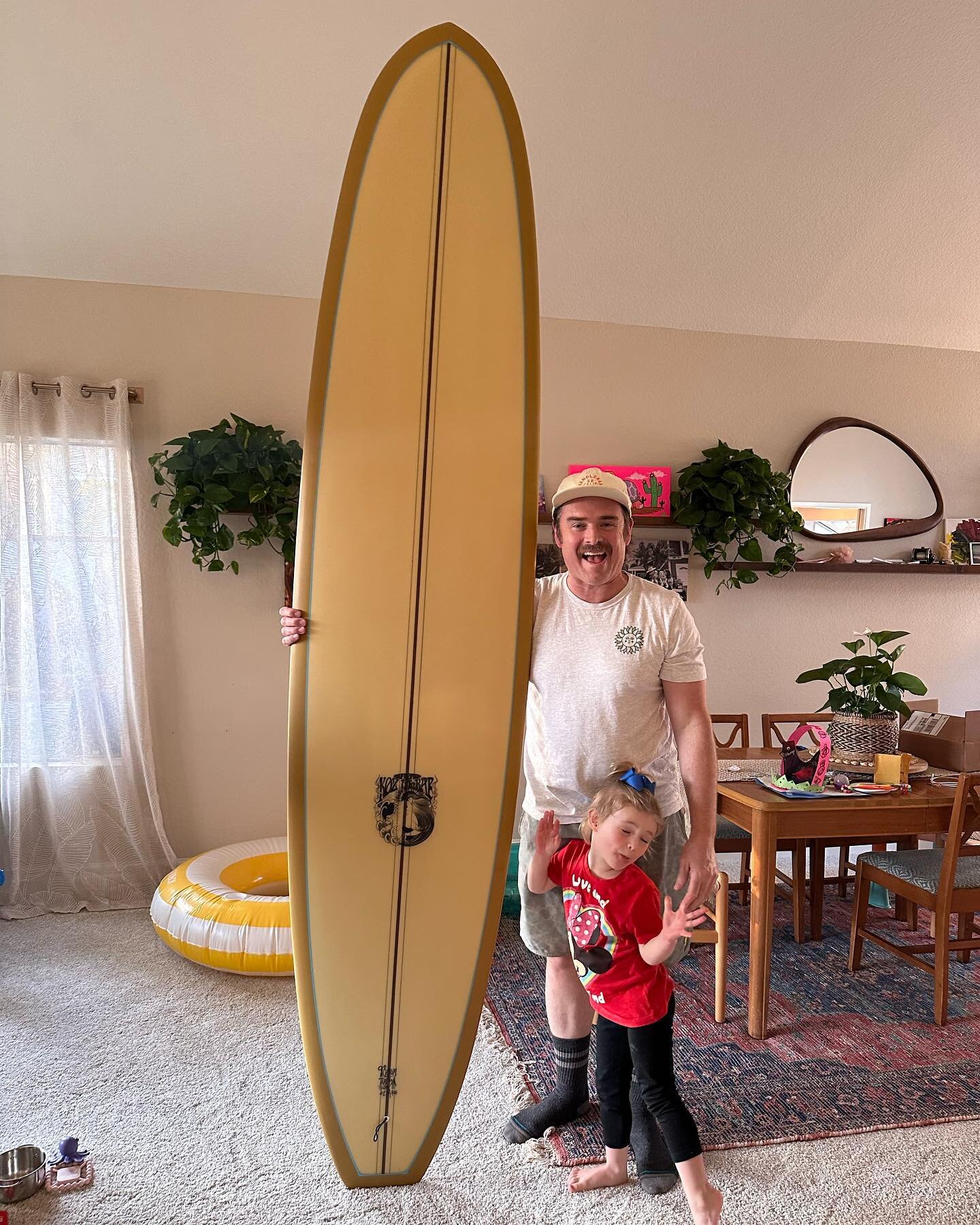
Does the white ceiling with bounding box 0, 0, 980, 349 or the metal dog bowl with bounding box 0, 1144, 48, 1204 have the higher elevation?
the white ceiling with bounding box 0, 0, 980, 349

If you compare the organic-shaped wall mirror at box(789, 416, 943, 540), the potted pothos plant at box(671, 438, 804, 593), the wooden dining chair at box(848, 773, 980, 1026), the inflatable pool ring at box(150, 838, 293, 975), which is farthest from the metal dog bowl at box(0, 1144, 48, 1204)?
the organic-shaped wall mirror at box(789, 416, 943, 540)

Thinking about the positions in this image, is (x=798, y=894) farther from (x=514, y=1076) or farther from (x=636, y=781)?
(x=636, y=781)

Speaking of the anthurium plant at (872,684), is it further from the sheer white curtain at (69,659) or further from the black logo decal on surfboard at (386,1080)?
the sheer white curtain at (69,659)

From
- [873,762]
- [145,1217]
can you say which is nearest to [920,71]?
[873,762]

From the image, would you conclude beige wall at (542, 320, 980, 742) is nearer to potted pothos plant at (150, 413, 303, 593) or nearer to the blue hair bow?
potted pothos plant at (150, 413, 303, 593)

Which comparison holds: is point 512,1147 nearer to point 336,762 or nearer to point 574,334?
point 336,762

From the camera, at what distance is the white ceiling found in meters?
2.75

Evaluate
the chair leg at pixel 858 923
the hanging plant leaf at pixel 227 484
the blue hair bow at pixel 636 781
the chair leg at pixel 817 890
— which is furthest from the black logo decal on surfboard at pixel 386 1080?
the hanging plant leaf at pixel 227 484

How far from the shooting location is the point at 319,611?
1828 millimetres

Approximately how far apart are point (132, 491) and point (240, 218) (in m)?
1.11

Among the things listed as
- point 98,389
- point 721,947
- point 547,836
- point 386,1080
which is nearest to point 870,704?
point 721,947

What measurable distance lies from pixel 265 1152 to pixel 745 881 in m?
2.04

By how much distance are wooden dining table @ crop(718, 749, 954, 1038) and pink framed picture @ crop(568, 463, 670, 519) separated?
1716mm

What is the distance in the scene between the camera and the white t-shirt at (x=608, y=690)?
1.72 metres
